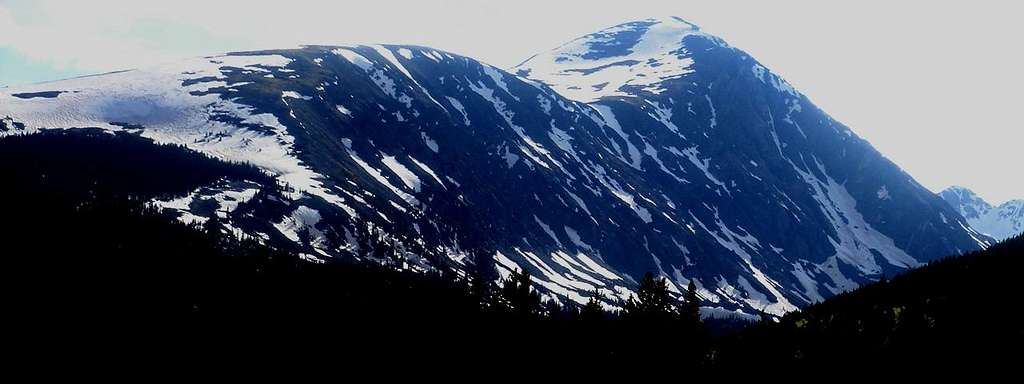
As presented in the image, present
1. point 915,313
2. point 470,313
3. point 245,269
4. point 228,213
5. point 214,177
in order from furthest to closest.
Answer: point 214,177, point 228,213, point 245,269, point 470,313, point 915,313

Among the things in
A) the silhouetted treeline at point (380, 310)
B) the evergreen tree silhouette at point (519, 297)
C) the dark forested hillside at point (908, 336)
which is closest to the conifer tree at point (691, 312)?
the silhouetted treeline at point (380, 310)

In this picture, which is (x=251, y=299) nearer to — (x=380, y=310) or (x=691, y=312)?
(x=380, y=310)

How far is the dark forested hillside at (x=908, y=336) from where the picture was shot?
63.0 m

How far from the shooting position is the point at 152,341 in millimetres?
85312

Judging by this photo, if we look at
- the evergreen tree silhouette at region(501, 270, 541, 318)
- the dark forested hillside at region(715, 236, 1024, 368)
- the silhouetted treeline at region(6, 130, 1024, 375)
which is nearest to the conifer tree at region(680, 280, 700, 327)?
the silhouetted treeline at region(6, 130, 1024, 375)

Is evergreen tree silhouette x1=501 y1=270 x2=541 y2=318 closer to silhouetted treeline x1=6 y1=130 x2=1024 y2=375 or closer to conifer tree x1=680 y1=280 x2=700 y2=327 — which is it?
silhouetted treeline x1=6 y1=130 x2=1024 y2=375

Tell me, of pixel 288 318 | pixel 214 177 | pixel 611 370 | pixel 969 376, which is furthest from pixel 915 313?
pixel 214 177

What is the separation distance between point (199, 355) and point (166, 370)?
352cm

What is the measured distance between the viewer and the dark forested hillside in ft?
207

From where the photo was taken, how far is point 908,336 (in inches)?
2648

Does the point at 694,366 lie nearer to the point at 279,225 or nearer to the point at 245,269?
the point at 245,269

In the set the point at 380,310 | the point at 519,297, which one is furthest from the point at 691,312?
the point at 380,310

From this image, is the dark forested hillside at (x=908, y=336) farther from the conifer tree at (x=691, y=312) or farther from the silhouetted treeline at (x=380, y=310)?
the conifer tree at (x=691, y=312)

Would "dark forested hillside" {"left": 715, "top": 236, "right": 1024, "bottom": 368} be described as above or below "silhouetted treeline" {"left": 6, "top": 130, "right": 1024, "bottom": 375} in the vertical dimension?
above
